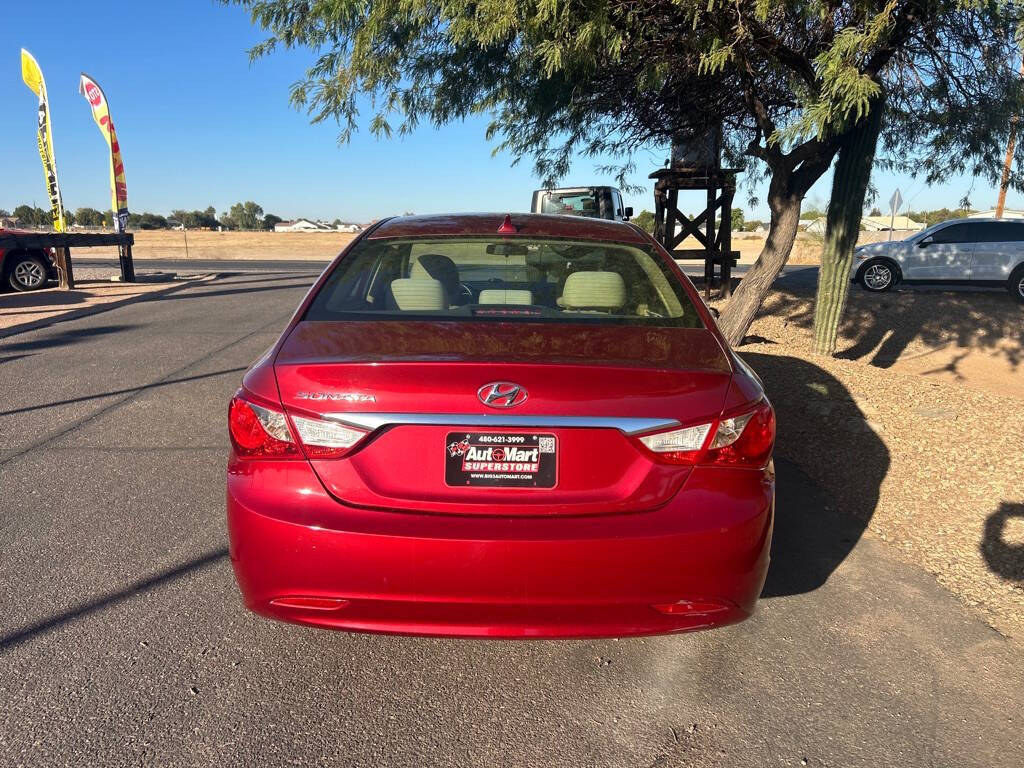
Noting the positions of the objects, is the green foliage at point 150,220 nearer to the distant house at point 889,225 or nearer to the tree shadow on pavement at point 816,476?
the distant house at point 889,225

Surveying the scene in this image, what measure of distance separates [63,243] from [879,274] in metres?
17.3

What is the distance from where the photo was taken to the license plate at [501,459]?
2465 millimetres

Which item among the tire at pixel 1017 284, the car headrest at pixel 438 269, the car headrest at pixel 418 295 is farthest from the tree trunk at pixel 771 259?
the tire at pixel 1017 284

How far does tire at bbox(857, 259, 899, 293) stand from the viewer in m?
16.1

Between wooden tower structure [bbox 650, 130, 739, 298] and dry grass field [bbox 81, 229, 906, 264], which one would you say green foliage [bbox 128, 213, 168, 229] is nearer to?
dry grass field [bbox 81, 229, 906, 264]

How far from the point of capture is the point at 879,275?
639 inches

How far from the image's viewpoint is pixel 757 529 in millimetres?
2564

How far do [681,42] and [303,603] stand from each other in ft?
19.7

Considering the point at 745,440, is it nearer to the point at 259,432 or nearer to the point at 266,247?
the point at 259,432

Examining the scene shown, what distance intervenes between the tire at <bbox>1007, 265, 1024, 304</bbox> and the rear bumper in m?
15.8

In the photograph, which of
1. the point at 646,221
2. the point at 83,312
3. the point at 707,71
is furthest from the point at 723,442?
the point at 646,221

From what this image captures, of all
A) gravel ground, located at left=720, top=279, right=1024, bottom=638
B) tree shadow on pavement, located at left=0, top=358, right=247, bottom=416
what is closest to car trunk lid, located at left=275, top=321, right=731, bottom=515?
gravel ground, located at left=720, top=279, right=1024, bottom=638

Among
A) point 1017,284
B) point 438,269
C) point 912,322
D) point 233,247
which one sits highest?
point 438,269

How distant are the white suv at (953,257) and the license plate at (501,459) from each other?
15.6 m
